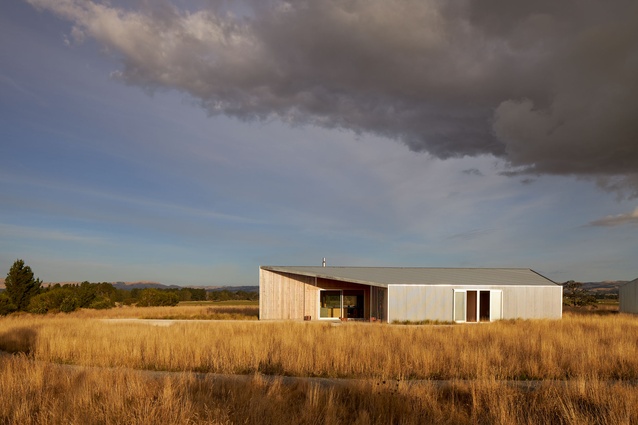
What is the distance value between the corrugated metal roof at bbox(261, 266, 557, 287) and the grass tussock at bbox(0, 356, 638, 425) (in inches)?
702

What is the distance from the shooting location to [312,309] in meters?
30.6

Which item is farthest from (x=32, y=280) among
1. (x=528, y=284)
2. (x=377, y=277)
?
(x=528, y=284)

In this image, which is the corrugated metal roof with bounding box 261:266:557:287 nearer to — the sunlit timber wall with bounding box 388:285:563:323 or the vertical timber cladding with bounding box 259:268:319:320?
the sunlit timber wall with bounding box 388:285:563:323

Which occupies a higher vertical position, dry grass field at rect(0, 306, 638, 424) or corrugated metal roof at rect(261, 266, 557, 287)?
corrugated metal roof at rect(261, 266, 557, 287)

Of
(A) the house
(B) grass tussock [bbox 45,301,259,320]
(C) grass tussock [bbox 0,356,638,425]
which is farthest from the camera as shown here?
(B) grass tussock [bbox 45,301,259,320]

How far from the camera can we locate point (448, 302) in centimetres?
2736

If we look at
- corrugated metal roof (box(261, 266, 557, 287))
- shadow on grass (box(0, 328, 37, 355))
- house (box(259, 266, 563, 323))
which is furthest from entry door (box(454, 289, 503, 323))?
shadow on grass (box(0, 328, 37, 355))

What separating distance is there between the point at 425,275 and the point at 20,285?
91.6 ft

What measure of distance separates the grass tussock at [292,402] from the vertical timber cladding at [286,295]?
20.7 meters

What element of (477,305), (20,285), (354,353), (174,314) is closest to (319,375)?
(354,353)

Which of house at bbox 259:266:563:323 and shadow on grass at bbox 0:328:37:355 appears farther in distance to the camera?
house at bbox 259:266:563:323

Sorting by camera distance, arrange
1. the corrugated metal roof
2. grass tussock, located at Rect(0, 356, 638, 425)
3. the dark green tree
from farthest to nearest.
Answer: the dark green tree → the corrugated metal roof → grass tussock, located at Rect(0, 356, 638, 425)

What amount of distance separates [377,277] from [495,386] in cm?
2091

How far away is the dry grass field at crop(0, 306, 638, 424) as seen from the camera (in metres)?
7.27
